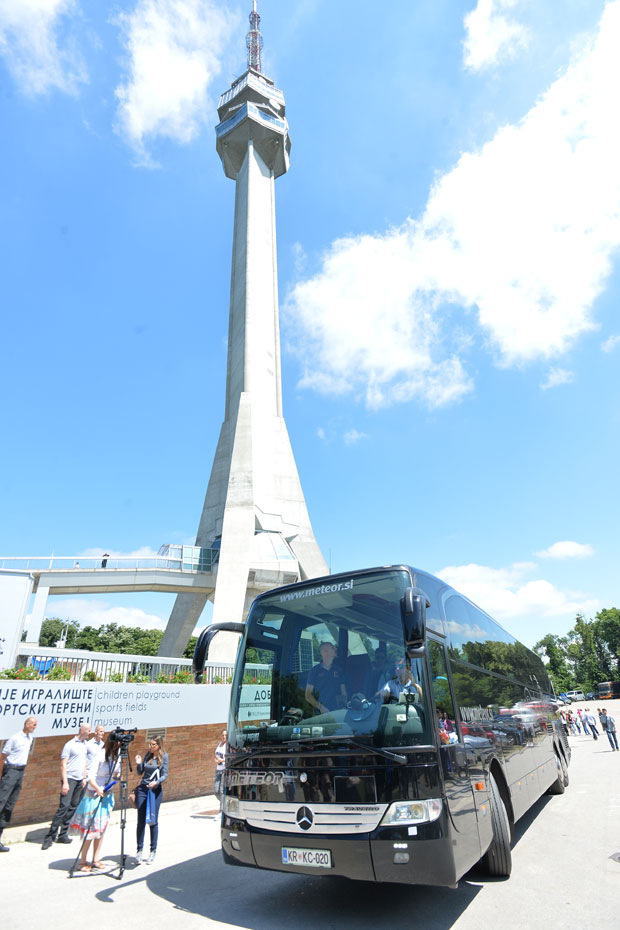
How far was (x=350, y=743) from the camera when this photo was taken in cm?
419

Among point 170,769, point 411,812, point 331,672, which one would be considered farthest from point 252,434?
point 411,812

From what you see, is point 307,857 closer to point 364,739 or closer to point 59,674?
point 364,739

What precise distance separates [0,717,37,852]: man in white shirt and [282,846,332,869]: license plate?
4.63m

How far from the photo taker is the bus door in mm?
4137

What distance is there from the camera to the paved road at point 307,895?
4.26 meters

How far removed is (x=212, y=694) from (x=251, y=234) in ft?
121

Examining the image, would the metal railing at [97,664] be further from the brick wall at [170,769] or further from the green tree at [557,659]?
the green tree at [557,659]

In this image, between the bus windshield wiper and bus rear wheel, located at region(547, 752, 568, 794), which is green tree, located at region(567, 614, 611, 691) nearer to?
bus rear wheel, located at region(547, 752, 568, 794)

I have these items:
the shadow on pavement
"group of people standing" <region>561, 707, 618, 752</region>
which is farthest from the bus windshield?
"group of people standing" <region>561, 707, 618, 752</region>

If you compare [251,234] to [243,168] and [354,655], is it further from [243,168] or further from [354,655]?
[354,655]

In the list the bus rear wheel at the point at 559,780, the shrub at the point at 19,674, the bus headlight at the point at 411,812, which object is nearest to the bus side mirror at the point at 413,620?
the bus headlight at the point at 411,812

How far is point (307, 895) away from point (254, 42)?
211 ft

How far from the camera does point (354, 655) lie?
474 cm

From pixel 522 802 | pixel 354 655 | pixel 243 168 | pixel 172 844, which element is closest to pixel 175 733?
pixel 172 844
